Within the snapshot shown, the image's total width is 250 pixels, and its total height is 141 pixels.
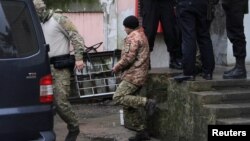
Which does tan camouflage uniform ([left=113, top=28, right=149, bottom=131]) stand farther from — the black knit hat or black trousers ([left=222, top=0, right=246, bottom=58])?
black trousers ([left=222, top=0, right=246, bottom=58])

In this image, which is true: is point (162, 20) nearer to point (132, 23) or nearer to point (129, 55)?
point (132, 23)

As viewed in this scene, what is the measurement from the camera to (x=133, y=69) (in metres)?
7.13

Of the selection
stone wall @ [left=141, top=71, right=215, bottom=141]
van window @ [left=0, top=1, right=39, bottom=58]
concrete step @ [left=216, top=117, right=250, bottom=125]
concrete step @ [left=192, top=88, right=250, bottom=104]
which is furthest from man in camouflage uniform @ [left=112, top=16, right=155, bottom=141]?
van window @ [left=0, top=1, right=39, bottom=58]

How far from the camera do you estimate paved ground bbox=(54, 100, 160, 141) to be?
299 inches

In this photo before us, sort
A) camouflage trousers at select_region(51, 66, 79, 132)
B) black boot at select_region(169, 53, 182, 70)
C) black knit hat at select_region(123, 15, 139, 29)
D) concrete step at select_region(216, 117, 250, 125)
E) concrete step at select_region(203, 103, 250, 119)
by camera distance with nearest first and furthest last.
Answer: concrete step at select_region(216, 117, 250, 125) → concrete step at select_region(203, 103, 250, 119) → camouflage trousers at select_region(51, 66, 79, 132) → black knit hat at select_region(123, 15, 139, 29) → black boot at select_region(169, 53, 182, 70)

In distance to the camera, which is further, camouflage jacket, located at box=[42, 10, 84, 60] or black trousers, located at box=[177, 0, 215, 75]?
camouflage jacket, located at box=[42, 10, 84, 60]

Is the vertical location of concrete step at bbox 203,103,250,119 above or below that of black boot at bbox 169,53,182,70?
below

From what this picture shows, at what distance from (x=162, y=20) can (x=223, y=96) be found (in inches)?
75.3

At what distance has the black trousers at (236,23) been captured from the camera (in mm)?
6531

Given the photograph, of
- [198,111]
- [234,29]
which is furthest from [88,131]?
[234,29]

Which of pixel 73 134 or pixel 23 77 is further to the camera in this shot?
pixel 73 134

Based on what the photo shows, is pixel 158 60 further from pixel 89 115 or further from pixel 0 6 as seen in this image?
pixel 0 6

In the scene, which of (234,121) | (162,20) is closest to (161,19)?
(162,20)

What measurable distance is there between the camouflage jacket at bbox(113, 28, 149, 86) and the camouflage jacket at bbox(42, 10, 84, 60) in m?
0.63
